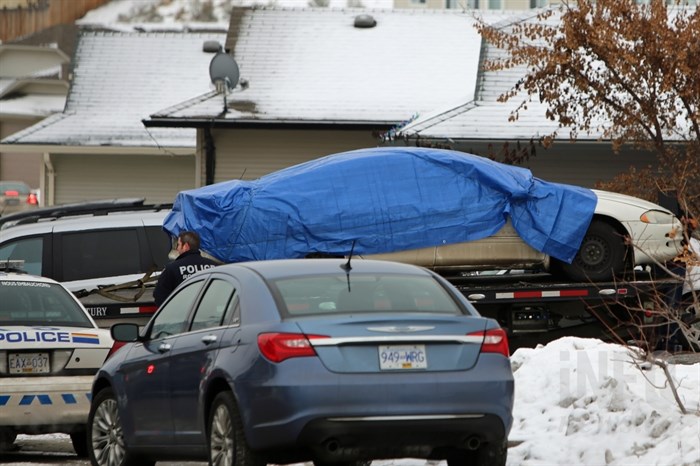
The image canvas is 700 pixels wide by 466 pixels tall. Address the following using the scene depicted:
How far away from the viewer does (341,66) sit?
32094 millimetres

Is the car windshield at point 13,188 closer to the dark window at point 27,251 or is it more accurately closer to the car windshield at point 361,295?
the dark window at point 27,251

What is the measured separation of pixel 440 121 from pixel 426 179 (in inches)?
407

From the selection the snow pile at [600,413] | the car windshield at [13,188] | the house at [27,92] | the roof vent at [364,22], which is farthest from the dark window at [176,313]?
the house at [27,92]

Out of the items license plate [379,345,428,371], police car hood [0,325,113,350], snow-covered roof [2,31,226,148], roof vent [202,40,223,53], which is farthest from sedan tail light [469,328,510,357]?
roof vent [202,40,223,53]

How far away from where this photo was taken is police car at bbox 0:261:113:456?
10.9 meters

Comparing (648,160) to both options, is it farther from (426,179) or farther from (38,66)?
(38,66)

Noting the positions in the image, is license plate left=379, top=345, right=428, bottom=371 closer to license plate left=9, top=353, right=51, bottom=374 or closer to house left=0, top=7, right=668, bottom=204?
license plate left=9, top=353, right=51, bottom=374

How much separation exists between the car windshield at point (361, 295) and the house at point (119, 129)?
84.3 ft

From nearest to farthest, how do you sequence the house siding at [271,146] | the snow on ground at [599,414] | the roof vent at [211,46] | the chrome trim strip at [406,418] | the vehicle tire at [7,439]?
the chrome trim strip at [406,418] < the snow on ground at [599,414] < the vehicle tire at [7,439] < the house siding at [271,146] < the roof vent at [211,46]

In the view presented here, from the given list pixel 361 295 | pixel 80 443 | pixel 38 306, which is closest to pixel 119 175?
pixel 38 306

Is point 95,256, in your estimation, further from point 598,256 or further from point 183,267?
point 598,256

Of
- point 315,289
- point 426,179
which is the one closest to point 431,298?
point 315,289

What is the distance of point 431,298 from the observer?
27.6 feet

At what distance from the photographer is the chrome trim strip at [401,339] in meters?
7.66
